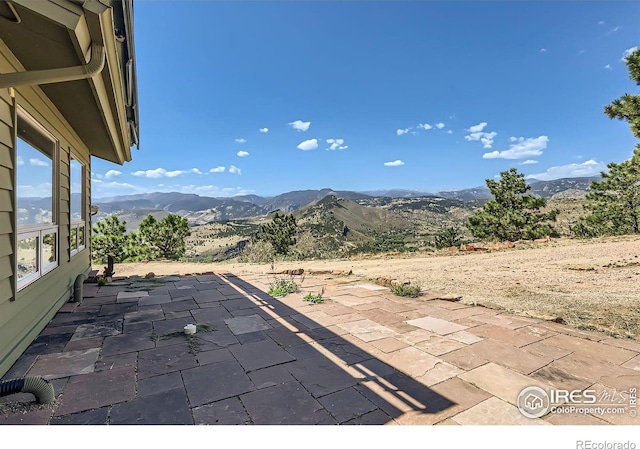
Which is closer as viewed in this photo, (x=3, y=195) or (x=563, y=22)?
(x=3, y=195)

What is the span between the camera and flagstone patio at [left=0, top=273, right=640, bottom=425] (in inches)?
63.9

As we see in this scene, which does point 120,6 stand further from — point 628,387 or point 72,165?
point 628,387

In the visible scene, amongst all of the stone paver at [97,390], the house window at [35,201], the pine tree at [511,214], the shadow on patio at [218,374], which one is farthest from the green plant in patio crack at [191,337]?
the pine tree at [511,214]

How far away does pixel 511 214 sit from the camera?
1561 cm

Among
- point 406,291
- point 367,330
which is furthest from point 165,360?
point 406,291

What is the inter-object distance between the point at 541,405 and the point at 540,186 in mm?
121378

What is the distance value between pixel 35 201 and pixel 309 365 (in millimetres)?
3019

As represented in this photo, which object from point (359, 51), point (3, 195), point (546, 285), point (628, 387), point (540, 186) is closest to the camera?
point (628, 387)

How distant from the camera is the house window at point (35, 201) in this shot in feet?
8.25

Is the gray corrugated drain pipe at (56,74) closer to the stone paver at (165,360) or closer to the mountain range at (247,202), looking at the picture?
the stone paver at (165,360)

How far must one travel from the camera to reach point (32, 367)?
85.0 inches

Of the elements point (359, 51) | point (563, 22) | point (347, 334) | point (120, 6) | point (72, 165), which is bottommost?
point (347, 334)

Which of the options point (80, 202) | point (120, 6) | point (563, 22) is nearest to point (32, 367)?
point (120, 6)

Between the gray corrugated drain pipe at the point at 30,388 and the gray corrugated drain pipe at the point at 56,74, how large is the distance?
1.60 m
